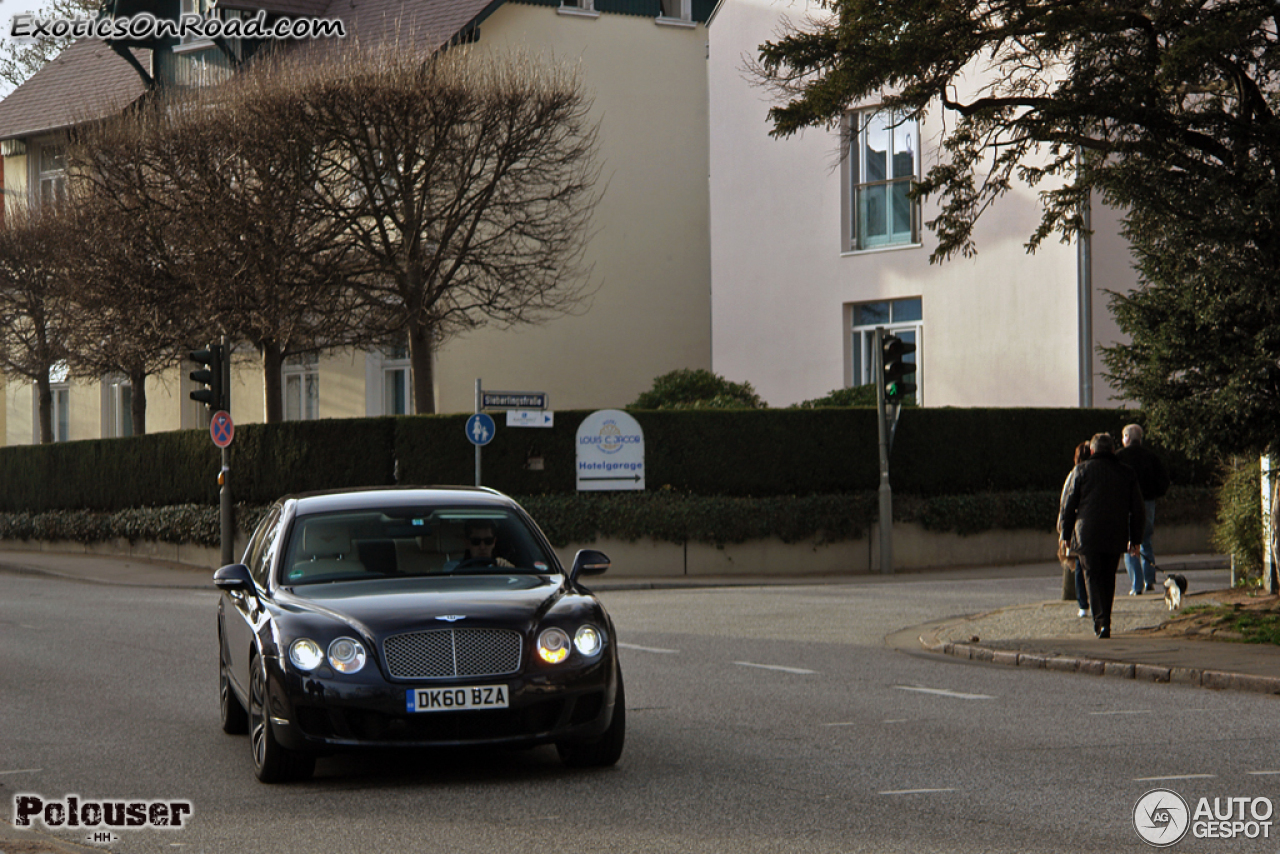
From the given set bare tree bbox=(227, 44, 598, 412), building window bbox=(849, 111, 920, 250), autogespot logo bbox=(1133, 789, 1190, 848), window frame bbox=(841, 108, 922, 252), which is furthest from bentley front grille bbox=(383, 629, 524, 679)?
building window bbox=(849, 111, 920, 250)

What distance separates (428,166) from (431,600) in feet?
67.4

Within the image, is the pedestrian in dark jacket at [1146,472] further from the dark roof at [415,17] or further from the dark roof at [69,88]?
the dark roof at [69,88]

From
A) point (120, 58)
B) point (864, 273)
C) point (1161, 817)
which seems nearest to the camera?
point (1161, 817)

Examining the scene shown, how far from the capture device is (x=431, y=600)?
775cm

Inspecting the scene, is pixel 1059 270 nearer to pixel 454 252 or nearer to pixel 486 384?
pixel 454 252

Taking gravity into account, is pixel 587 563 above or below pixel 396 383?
below

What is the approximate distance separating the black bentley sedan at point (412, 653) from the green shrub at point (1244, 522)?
10.1 meters

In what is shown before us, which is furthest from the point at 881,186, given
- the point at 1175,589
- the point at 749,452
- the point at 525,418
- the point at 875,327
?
the point at 1175,589

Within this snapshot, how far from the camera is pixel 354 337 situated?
28797 millimetres

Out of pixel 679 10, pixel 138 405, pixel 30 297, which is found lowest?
pixel 138 405

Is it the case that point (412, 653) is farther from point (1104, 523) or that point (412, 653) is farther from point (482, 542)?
point (1104, 523)

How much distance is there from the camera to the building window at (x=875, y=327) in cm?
2956

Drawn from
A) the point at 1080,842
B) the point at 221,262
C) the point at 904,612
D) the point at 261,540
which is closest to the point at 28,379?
the point at 221,262

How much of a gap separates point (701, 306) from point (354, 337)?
11.0m
